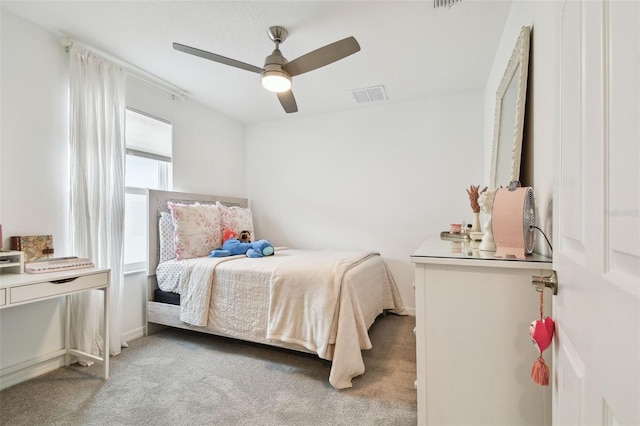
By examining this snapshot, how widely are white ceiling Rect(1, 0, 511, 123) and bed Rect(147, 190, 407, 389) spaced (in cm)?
128

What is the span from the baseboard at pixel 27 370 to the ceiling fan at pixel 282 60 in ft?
7.72

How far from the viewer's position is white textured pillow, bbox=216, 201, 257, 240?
3299 millimetres

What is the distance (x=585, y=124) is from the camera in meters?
0.58

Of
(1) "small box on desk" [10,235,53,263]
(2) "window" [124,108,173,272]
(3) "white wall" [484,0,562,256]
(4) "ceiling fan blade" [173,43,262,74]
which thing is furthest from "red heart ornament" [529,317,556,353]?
(2) "window" [124,108,173,272]

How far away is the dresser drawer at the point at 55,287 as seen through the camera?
62.4 inches

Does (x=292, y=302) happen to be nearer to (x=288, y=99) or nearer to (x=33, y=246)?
(x=288, y=99)

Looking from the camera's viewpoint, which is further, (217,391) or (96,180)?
(96,180)

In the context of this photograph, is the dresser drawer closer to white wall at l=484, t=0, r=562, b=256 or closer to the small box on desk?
the small box on desk

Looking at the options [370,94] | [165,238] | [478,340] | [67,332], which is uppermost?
[370,94]

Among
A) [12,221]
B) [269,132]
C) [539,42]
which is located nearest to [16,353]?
[12,221]

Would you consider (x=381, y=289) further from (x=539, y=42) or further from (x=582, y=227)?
(x=582, y=227)

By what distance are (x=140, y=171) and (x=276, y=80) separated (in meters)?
1.79

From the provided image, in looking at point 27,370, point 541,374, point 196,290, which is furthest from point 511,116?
point 27,370

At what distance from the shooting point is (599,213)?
1.68 feet
